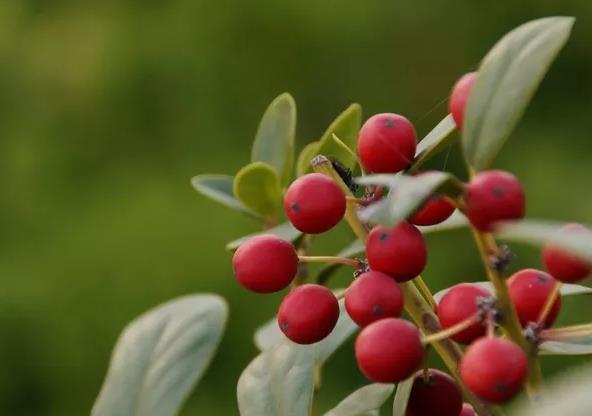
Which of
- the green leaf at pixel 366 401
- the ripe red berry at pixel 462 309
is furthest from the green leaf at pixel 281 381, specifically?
the ripe red berry at pixel 462 309

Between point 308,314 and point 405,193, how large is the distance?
119 mm

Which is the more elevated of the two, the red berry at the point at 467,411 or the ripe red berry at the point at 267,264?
the ripe red berry at the point at 267,264

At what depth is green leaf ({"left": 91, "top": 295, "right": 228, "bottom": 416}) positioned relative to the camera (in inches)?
22.1

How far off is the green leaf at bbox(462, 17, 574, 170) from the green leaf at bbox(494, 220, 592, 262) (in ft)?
0.27

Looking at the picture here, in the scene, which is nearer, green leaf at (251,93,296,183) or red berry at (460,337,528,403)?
red berry at (460,337,528,403)

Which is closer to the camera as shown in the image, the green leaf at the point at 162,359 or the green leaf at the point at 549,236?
the green leaf at the point at 549,236

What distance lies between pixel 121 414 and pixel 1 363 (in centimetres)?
A: 231

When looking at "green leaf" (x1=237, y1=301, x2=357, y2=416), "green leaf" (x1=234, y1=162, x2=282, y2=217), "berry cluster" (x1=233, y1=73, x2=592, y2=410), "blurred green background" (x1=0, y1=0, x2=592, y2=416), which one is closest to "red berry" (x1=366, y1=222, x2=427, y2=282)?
"berry cluster" (x1=233, y1=73, x2=592, y2=410)

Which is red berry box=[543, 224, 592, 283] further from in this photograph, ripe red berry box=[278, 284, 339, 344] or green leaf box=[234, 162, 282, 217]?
green leaf box=[234, 162, 282, 217]

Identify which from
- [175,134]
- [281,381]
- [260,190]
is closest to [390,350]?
[281,381]

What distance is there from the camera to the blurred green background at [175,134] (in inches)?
108

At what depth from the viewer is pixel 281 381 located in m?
0.55

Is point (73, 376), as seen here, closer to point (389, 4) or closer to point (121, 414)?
point (389, 4)

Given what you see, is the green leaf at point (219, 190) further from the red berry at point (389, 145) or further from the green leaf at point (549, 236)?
the green leaf at point (549, 236)
